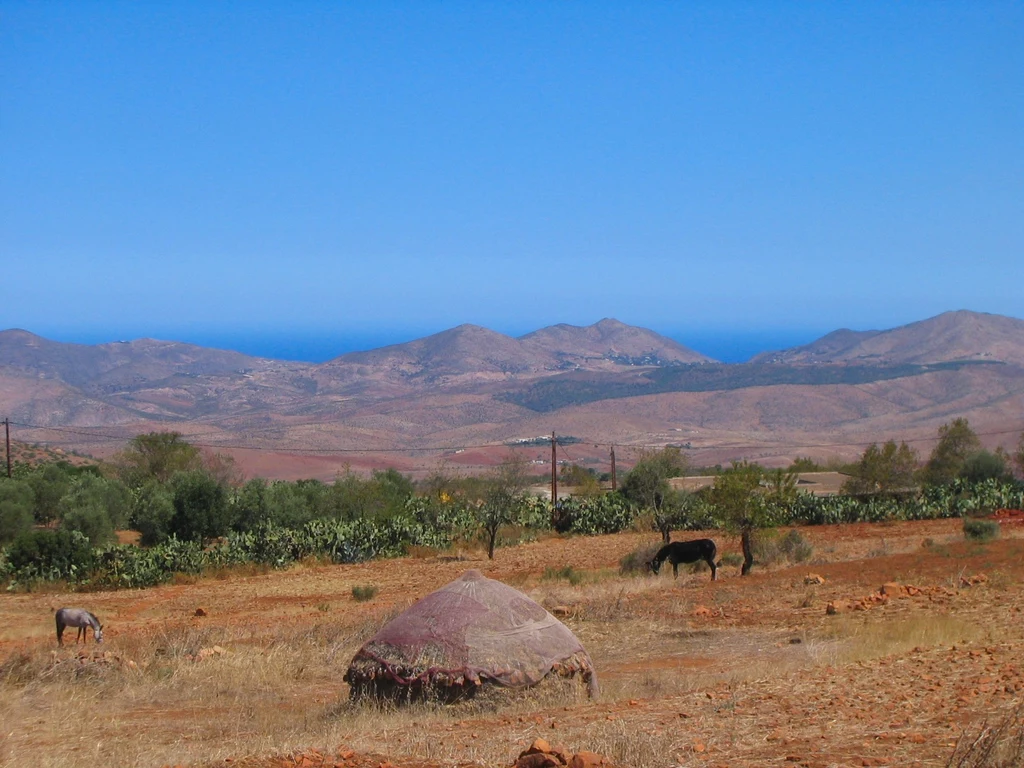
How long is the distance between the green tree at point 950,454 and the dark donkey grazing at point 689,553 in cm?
2520

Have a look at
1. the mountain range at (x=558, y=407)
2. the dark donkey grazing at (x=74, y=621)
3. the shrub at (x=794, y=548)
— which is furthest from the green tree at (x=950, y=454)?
the dark donkey grazing at (x=74, y=621)

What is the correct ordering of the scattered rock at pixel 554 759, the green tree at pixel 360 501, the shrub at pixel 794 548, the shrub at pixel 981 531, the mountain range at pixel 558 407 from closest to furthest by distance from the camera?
the scattered rock at pixel 554 759, the shrub at pixel 794 548, the shrub at pixel 981 531, the green tree at pixel 360 501, the mountain range at pixel 558 407

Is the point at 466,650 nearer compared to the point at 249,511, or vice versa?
the point at 466,650

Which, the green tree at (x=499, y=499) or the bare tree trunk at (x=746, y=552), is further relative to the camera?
the green tree at (x=499, y=499)

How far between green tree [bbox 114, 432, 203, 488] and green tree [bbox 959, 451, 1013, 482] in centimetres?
3428

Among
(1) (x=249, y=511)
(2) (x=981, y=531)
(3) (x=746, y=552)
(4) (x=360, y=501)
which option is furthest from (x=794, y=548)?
(1) (x=249, y=511)

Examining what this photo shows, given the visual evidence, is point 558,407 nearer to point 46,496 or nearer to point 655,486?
point 655,486

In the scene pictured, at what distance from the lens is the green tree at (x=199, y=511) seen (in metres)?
34.6

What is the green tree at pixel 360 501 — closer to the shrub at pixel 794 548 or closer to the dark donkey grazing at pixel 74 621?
the shrub at pixel 794 548

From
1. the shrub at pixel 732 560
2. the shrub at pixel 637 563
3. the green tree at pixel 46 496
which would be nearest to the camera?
the shrub at pixel 637 563

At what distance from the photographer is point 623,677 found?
13.0 metres

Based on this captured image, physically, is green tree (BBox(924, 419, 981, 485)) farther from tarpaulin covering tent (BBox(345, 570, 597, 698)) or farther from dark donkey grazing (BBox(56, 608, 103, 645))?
tarpaulin covering tent (BBox(345, 570, 597, 698))

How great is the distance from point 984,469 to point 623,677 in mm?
37806

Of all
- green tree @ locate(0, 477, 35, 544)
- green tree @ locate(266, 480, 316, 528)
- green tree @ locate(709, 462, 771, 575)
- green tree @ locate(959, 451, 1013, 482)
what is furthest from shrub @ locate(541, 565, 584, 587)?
green tree @ locate(959, 451, 1013, 482)
